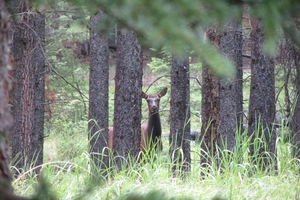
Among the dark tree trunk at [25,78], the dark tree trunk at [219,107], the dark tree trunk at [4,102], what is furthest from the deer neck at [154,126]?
the dark tree trunk at [4,102]

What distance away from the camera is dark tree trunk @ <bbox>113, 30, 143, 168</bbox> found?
11.0m

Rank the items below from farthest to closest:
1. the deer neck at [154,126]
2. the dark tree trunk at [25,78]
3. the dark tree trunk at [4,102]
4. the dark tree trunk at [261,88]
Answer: the deer neck at [154,126], the dark tree trunk at [261,88], the dark tree trunk at [25,78], the dark tree trunk at [4,102]

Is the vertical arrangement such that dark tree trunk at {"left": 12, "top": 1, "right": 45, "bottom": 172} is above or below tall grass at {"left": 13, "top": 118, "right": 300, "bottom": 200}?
above

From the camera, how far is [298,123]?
9828mm

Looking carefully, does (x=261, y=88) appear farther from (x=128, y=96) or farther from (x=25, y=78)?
(x=25, y=78)

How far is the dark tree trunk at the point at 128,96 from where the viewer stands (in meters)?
11.0

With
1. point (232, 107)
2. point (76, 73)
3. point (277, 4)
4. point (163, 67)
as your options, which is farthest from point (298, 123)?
point (76, 73)

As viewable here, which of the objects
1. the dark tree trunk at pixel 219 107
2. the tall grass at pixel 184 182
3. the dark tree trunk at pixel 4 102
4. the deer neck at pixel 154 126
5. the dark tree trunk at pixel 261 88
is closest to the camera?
the dark tree trunk at pixel 4 102

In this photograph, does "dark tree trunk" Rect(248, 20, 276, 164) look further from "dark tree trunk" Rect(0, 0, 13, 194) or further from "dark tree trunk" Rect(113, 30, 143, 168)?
"dark tree trunk" Rect(0, 0, 13, 194)

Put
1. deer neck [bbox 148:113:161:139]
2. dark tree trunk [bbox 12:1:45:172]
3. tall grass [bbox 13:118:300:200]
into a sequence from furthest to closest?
1. deer neck [bbox 148:113:161:139]
2. dark tree trunk [bbox 12:1:45:172]
3. tall grass [bbox 13:118:300:200]

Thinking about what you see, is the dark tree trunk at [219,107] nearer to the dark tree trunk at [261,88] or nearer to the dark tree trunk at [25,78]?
the dark tree trunk at [261,88]

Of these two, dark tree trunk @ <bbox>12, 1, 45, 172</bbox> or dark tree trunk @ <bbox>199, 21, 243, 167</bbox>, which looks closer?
dark tree trunk @ <bbox>199, 21, 243, 167</bbox>

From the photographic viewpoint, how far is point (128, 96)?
11.0m

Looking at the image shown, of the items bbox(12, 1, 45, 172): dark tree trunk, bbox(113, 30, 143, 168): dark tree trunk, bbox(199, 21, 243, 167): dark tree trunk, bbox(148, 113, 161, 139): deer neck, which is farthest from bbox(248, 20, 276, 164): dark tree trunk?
bbox(12, 1, 45, 172): dark tree trunk
